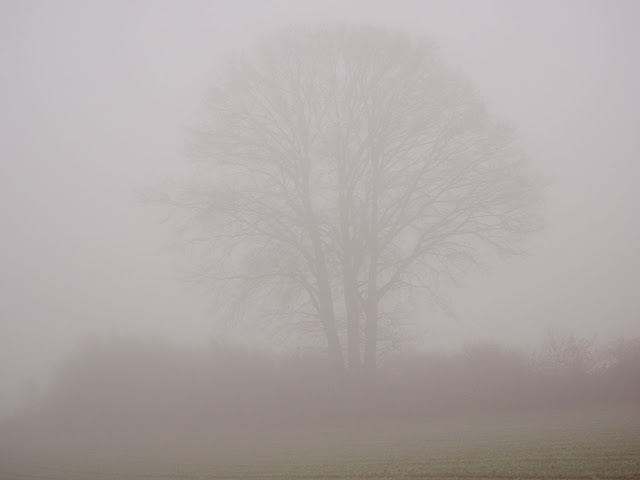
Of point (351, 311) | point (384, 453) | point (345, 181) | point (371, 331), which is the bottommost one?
point (384, 453)

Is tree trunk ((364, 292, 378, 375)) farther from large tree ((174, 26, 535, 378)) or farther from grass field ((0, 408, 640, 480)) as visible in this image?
grass field ((0, 408, 640, 480))

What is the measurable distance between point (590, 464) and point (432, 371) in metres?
9.28

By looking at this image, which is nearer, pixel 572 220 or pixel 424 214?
pixel 424 214

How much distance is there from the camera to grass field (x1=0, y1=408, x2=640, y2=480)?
290 inches

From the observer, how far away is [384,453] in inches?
380

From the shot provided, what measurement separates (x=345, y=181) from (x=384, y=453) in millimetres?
9310

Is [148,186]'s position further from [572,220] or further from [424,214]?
[572,220]

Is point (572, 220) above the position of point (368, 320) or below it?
above

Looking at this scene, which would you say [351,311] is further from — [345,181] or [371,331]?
[345,181]

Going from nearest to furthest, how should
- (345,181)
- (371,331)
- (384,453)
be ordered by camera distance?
(384,453)
(371,331)
(345,181)

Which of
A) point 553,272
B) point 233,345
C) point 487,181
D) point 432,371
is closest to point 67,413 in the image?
point 233,345

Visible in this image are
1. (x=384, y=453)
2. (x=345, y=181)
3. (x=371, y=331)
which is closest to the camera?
(x=384, y=453)

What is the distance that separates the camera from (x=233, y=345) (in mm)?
19266

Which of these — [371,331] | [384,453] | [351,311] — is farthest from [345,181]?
[384,453]
